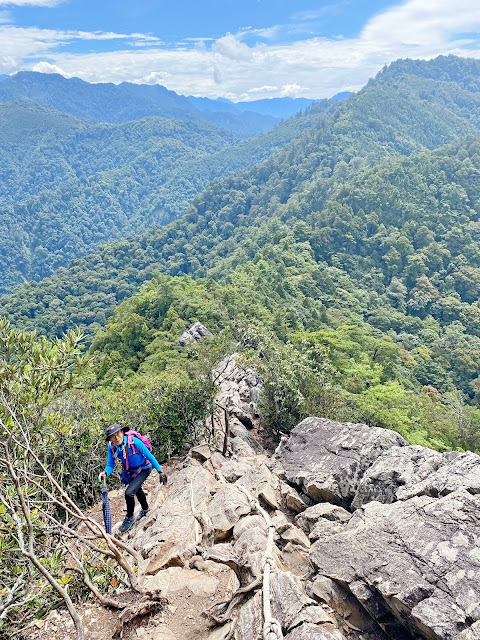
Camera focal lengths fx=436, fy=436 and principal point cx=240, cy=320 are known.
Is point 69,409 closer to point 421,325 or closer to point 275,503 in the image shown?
point 275,503

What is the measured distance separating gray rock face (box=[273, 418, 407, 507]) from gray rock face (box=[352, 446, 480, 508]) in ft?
1.59

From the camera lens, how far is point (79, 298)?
112 m

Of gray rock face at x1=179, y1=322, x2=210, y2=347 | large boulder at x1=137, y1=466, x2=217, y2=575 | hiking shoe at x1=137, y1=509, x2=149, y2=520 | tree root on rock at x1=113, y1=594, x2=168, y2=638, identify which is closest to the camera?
tree root on rock at x1=113, y1=594, x2=168, y2=638

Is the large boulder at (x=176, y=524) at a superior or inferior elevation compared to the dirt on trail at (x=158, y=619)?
inferior

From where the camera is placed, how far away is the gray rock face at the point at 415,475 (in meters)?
8.76

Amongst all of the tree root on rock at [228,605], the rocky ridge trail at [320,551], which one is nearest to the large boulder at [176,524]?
the rocky ridge trail at [320,551]

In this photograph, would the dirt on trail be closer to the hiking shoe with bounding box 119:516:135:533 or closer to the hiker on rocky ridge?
A: the hiker on rocky ridge

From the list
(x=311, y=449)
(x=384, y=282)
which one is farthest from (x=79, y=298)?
(x=311, y=449)

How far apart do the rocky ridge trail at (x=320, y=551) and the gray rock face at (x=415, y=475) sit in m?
0.03

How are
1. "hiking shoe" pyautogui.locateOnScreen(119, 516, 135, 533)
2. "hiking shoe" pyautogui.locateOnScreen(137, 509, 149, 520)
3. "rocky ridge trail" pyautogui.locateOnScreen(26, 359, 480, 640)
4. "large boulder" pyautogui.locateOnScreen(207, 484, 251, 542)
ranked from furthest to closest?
"hiking shoe" pyautogui.locateOnScreen(137, 509, 149, 520), "hiking shoe" pyautogui.locateOnScreen(119, 516, 135, 533), "large boulder" pyautogui.locateOnScreen(207, 484, 251, 542), "rocky ridge trail" pyautogui.locateOnScreen(26, 359, 480, 640)

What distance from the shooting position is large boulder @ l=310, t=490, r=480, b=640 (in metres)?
5.91

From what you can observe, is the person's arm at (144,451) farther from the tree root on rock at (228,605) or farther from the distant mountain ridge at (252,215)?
the distant mountain ridge at (252,215)

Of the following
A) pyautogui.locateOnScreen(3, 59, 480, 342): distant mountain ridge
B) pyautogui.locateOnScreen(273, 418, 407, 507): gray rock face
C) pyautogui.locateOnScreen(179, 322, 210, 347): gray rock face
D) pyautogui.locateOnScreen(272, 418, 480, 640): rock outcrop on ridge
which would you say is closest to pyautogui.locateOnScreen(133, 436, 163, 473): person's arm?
pyautogui.locateOnScreen(272, 418, 480, 640): rock outcrop on ridge

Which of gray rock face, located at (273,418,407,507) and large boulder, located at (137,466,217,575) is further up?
large boulder, located at (137,466,217,575)
